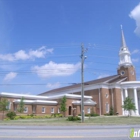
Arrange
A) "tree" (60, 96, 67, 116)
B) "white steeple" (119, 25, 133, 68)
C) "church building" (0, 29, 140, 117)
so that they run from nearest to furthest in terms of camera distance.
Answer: "tree" (60, 96, 67, 116) < "church building" (0, 29, 140, 117) < "white steeple" (119, 25, 133, 68)

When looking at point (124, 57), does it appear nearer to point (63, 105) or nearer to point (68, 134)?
point (63, 105)

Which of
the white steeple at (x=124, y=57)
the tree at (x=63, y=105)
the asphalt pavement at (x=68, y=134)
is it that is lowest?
the asphalt pavement at (x=68, y=134)

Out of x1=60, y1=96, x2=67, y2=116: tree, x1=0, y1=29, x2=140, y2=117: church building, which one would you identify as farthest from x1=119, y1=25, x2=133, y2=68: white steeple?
x1=60, y1=96, x2=67, y2=116: tree

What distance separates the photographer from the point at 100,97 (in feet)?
162

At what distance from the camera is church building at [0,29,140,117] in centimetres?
4419

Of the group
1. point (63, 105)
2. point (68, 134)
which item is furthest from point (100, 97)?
point (68, 134)

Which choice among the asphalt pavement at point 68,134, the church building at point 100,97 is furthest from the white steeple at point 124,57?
the asphalt pavement at point 68,134

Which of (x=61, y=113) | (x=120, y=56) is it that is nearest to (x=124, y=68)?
(x=120, y=56)

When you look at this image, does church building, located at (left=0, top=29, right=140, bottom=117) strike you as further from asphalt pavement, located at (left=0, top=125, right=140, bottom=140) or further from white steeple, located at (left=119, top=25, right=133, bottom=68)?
asphalt pavement, located at (left=0, top=125, right=140, bottom=140)

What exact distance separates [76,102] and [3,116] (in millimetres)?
17047

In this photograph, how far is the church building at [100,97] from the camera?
44188 millimetres

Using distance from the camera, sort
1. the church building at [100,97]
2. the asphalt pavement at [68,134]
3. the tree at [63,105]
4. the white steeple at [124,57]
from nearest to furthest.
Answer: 1. the asphalt pavement at [68,134]
2. the tree at [63,105]
3. the church building at [100,97]
4. the white steeple at [124,57]

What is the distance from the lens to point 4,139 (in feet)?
31.5

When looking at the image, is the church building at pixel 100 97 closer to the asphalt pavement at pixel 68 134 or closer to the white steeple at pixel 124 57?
the white steeple at pixel 124 57
